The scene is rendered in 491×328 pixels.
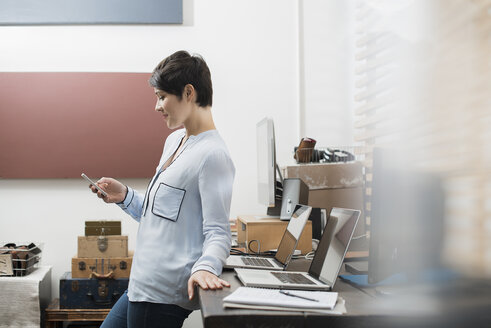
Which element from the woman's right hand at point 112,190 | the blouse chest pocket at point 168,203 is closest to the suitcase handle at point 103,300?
the woman's right hand at point 112,190

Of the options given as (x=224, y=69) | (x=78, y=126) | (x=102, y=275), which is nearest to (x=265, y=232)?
(x=102, y=275)

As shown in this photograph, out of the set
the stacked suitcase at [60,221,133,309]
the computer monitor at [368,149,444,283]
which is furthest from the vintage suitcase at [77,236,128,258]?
the computer monitor at [368,149,444,283]

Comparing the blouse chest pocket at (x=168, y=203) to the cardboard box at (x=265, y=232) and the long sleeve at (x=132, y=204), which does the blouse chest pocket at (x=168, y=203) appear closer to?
the long sleeve at (x=132, y=204)

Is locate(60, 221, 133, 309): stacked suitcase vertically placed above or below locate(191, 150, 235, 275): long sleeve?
below

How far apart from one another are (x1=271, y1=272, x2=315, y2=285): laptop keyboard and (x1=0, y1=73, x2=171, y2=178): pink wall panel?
1.88 m

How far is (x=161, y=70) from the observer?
4.87ft

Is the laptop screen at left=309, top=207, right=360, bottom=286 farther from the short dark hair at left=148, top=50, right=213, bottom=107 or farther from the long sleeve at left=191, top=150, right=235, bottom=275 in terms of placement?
the short dark hair at left=148, top=50, right=213, bottom=107

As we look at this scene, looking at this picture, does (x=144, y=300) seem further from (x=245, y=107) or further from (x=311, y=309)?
(x=245, y=107)

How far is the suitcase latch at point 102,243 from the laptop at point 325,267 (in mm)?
1525

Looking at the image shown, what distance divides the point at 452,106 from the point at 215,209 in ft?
3.76

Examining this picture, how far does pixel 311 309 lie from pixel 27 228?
264 centimetres

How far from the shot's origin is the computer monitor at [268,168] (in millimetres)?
1925

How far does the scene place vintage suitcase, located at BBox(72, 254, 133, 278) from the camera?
2.69 metres

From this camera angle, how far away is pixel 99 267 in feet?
8.84
